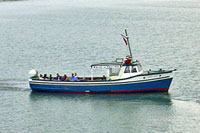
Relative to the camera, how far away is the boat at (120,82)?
60969mm

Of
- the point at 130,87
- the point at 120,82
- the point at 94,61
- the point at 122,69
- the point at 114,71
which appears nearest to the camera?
the point at 120,82

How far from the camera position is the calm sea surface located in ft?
173

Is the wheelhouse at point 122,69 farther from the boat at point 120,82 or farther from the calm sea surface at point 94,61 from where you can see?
the calm sea surface at point 94,61

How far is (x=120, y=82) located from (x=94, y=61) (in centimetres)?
2185

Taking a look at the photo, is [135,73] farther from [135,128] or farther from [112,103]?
[135,128]

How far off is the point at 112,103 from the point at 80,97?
4.14 m

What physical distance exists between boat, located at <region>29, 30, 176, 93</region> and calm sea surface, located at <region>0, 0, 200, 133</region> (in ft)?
2.90

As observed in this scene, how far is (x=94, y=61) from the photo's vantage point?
82625mm

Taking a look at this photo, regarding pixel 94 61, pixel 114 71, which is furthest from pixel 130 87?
pixel 94 61

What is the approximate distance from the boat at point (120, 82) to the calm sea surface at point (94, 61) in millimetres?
885

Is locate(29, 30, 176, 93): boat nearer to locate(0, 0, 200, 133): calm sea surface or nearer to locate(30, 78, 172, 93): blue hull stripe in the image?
locate(30, 78, 172, 93): blue hull stripe

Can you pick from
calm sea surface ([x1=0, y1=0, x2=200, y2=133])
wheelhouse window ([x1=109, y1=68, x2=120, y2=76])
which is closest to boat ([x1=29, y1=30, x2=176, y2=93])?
wheelhouse window ([x1=109, y1=68, x2=120, y2=76])

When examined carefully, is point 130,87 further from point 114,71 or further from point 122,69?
point 114,71

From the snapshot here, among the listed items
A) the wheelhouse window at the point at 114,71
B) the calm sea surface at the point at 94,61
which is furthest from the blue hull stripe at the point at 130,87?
the wheelhouse window at the point at 114,71
